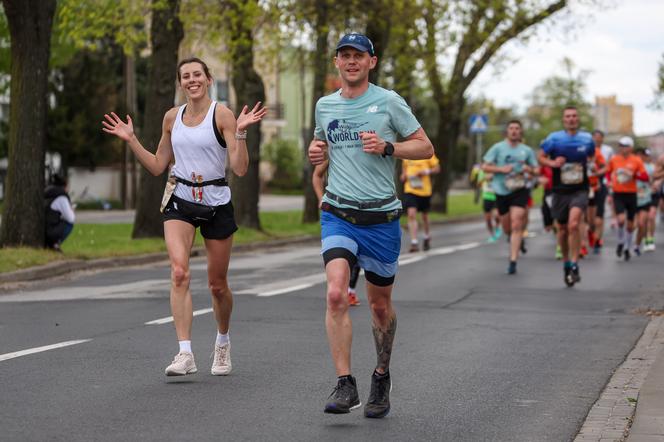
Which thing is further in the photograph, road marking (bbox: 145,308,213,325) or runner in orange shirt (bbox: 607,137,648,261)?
runner in orange shirt (bbox: 607,137,648,261)

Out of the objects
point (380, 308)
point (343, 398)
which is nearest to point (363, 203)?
point (380, 308)

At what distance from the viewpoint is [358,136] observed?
7.21 meters

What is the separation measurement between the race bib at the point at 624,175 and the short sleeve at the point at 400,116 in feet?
48.0

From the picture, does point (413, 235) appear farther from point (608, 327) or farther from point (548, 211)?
point (608, 327)

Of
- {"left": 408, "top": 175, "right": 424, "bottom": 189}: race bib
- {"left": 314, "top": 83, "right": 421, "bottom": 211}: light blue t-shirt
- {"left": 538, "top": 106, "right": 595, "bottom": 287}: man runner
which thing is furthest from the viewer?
{"left": 408, "top": 175, "right": 424, "bottom": 189}: race bib

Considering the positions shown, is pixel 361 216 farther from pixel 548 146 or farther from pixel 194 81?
pixel 548 146

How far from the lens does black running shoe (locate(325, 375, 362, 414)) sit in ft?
23.1

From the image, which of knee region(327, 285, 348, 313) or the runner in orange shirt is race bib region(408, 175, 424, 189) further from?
knee region(327, 285, 348, 313)

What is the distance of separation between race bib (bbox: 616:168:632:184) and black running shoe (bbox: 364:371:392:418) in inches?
583

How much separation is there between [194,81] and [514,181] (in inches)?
400

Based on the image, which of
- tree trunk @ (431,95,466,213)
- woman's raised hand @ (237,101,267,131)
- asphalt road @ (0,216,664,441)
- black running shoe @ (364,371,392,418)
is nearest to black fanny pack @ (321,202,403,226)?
black running shoe @ (364,371,392,418)

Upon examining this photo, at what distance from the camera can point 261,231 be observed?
26828 millimetres

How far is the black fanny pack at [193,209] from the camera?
8445 millimetres

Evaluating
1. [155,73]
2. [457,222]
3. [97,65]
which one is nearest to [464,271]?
[155,73]
